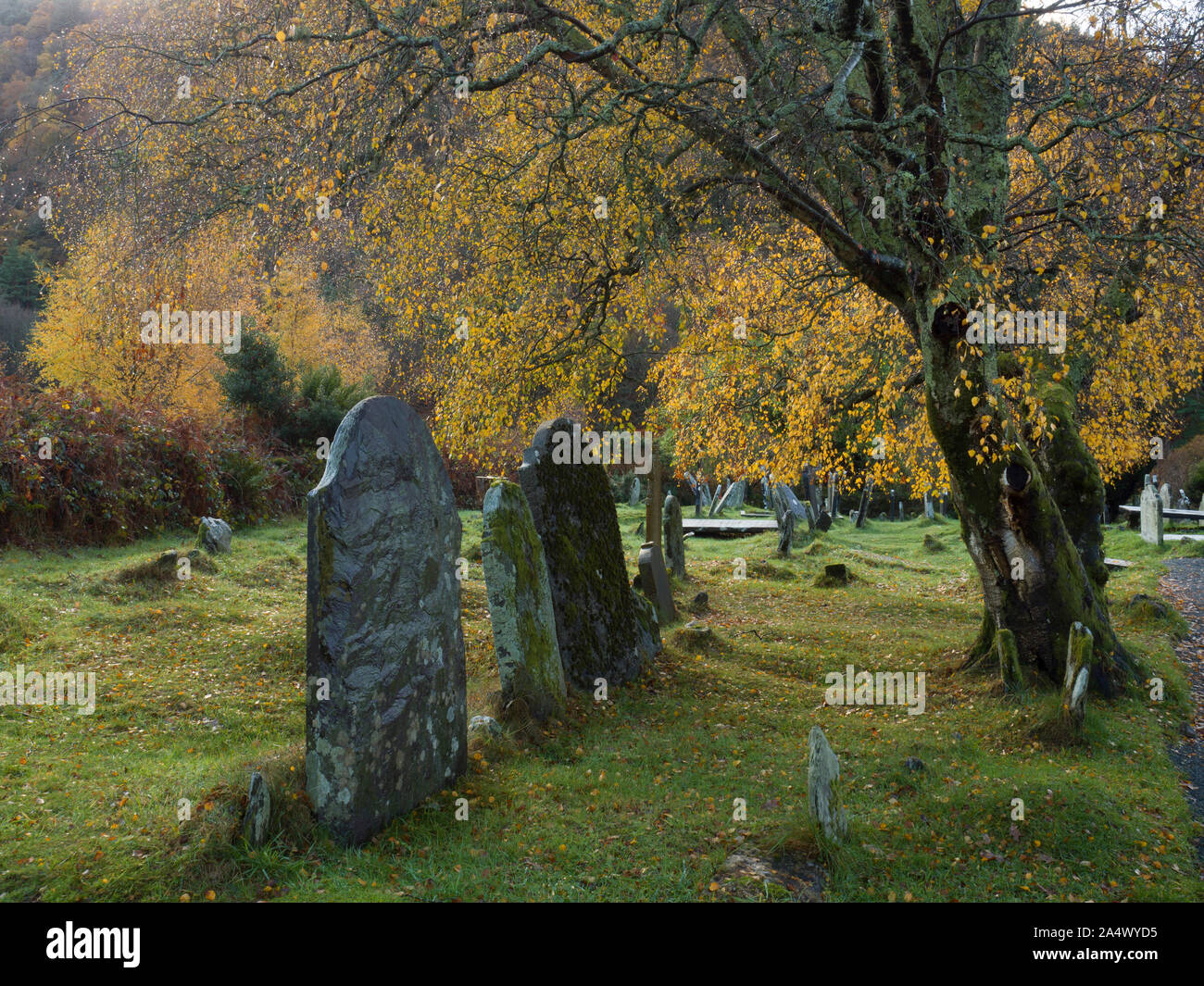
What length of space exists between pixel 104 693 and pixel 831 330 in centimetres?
1185

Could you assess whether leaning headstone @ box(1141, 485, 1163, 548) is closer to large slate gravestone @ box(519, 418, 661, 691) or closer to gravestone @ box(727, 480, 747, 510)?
gravestone @ box(727, 480, 747, 510)

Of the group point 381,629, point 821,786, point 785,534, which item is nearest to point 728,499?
point 785,534

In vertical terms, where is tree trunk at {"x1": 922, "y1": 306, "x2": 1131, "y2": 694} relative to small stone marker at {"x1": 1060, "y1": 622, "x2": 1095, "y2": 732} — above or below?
above

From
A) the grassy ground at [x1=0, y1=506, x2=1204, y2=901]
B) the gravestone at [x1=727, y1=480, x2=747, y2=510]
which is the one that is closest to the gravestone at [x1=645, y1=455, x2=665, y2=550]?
the grassy ground at [x1=0, y1=506, x2=1204, y2=901]

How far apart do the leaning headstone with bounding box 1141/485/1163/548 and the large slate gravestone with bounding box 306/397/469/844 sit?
73.1 feet

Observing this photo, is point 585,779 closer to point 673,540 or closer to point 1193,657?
point 1193,657

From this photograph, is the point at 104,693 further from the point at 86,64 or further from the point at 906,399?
the point at 906,399

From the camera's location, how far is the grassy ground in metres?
4.84

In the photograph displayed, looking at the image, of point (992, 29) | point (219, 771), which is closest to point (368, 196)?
point (219, 771)

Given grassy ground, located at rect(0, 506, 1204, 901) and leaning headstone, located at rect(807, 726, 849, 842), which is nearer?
grassy ground, located at rect(0, 506, 1204, 901)

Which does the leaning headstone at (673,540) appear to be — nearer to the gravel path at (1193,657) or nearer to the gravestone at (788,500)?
the gravestone at (788,500)

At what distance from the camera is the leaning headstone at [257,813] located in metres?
4.81

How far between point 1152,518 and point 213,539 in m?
22.7

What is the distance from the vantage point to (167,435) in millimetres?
17234
